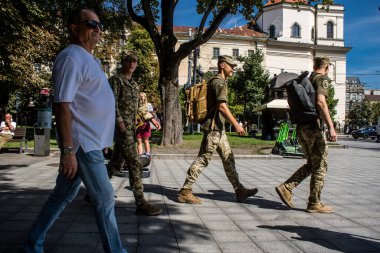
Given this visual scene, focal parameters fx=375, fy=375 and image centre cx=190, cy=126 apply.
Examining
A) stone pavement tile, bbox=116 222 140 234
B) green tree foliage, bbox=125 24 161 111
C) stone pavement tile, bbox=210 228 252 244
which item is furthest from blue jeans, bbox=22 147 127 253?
green tree foliage, bbox=125 24 161 111

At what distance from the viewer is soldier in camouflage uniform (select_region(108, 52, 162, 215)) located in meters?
4.48

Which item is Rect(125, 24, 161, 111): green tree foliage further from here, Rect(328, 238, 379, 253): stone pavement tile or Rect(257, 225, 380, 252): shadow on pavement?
Rect(328, 238, 379, 253): stone pavement tile

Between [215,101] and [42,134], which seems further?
[42,134]

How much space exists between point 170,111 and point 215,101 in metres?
9.79

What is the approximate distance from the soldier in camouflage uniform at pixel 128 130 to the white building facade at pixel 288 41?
58617mm

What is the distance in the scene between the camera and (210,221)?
431cm

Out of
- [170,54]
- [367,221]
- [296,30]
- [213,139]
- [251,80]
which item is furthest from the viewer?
[296,30]

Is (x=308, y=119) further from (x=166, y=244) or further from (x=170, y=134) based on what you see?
(x=170, y=134)

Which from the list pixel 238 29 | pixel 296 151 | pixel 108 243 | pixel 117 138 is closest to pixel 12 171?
pixel 117 138

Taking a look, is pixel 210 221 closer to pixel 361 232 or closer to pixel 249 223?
pixel 249 223

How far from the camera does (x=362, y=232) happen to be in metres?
3.99

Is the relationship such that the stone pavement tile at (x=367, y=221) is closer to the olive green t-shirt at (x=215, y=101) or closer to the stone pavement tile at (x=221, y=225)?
the stone pavement tile at (x=221, y=225)

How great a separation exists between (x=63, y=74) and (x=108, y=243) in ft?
3.96

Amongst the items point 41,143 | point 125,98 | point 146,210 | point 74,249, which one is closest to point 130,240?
point 74,249
